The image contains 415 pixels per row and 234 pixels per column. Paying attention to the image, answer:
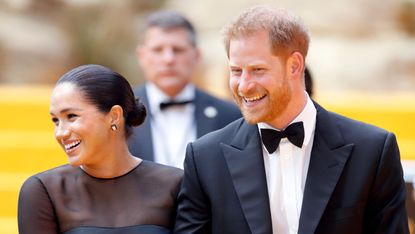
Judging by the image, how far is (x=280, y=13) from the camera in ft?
12.3

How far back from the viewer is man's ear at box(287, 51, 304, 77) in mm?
3762

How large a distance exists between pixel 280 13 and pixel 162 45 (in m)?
2.62

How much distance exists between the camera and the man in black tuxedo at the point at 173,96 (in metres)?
6.07

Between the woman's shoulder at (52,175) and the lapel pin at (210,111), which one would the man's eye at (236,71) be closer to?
the woman's shoulder at (52,175)

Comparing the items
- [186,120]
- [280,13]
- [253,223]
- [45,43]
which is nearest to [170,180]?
[253,223]

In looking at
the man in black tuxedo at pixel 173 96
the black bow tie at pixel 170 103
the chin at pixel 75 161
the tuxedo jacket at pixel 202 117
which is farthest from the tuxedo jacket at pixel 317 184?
the black bow tie at pixel 170 103

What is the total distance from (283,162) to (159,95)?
2.54 m

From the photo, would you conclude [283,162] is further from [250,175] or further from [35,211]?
[35,211]

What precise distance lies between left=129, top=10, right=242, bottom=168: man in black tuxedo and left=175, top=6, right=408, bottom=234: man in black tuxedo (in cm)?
208

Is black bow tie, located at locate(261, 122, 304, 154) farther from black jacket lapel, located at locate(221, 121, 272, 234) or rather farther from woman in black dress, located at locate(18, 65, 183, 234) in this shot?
woman in black dress, located at locate(18, 65, 183, 234)

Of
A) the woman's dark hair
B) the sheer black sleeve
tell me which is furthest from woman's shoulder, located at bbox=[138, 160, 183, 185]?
the sheer black sleeve

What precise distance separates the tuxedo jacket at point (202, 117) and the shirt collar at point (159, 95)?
34mm

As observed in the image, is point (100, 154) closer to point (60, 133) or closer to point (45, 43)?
point (60, 133)

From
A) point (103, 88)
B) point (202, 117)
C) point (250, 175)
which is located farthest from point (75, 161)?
point (202, 117)
